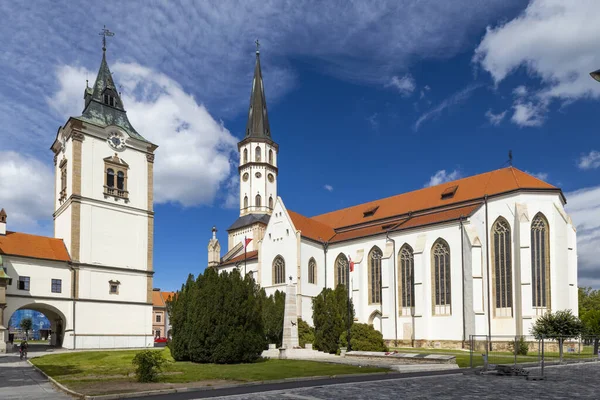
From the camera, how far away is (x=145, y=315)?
47.9m

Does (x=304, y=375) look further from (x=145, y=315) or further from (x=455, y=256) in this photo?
(x=145, y=315)

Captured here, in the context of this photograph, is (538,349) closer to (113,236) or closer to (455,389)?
(455,389)

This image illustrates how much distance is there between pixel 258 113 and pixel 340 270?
29646 mm

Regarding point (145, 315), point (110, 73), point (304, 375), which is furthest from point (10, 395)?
point (110, 73)

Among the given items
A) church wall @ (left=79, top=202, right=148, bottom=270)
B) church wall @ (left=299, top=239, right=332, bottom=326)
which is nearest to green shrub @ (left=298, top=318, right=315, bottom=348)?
church wall @ (left=299, top=239, right=332, bottom=326)

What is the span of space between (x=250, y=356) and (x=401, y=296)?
22082 mm

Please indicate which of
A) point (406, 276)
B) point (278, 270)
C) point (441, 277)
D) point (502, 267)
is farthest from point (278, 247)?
point (502, 267)

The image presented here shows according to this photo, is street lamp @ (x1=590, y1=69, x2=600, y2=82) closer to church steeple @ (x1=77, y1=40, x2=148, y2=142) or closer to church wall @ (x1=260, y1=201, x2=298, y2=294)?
church wall @ (x1=260, y1=201, x2=298, y2=294)

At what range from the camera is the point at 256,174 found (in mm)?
70375

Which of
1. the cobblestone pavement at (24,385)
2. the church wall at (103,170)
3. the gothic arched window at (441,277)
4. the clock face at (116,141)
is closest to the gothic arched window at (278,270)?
the church wall at (103,170)

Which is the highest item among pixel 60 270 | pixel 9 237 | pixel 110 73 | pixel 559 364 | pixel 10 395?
pixel 110 73

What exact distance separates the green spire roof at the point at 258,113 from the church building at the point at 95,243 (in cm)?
2258

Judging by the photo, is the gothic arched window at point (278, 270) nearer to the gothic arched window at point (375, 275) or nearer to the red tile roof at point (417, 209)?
the red tile roof at point (417, 209)

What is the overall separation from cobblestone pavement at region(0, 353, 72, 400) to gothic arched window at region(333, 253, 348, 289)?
31.0 metres
